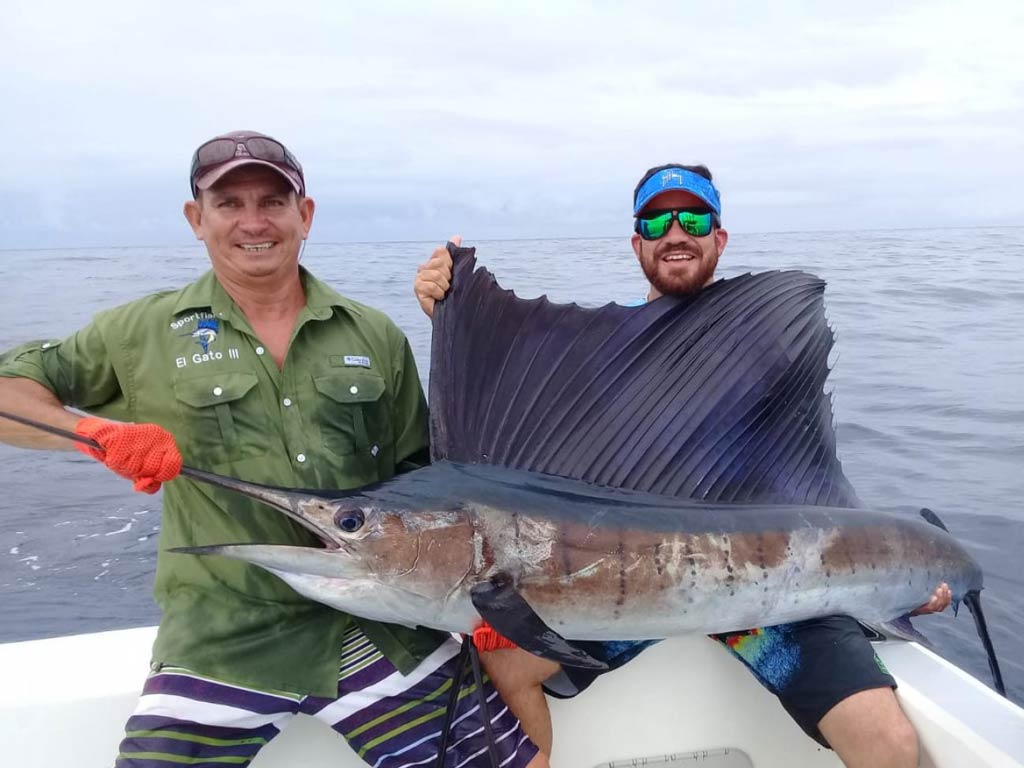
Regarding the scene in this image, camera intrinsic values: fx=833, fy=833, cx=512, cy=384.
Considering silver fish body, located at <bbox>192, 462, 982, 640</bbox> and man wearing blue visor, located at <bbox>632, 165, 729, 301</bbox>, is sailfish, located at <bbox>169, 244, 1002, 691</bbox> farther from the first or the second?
man wearing blue visor, located at <bbox>632, 165, 729, 301</bbox>

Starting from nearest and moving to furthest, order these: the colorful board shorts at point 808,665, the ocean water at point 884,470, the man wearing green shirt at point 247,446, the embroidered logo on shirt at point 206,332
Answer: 1. the man wearing green shirt at point 247,446
2. the embroidered logo on shirt at point 206,332
3. the colorful board shorts at point 808,665
4. the ocean water at point 884,470

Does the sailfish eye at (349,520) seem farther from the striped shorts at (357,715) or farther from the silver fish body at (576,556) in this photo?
the striped shorts at (357,715)

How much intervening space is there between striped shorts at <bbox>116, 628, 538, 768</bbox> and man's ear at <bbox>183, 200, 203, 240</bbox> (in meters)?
0.98

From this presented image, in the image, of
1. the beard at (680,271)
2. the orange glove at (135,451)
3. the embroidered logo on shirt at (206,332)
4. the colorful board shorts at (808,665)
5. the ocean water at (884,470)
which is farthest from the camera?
the ocean water at (884,470)

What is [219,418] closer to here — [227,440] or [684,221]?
[227,440]

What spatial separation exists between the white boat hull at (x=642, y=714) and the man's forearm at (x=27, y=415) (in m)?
0.65

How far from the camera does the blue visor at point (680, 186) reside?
8.28 feet

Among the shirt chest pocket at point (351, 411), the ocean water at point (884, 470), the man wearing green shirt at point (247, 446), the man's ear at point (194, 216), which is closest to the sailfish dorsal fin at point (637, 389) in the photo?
the shirt chest pocket at point (351, 411)

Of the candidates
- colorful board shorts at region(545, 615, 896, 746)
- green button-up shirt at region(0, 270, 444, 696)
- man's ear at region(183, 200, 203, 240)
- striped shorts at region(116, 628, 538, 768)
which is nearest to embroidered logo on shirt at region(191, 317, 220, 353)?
green button-up shirt at region(0, 270, 444, 696)

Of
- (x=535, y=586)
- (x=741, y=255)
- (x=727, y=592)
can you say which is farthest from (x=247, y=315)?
(x=741, y=255)

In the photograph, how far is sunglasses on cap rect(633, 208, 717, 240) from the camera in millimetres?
2537

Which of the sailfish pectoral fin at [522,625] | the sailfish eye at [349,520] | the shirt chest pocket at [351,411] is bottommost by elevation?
the sailfish pectoral fin at [522,625]

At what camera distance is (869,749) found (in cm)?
193

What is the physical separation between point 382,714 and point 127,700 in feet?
2.03
